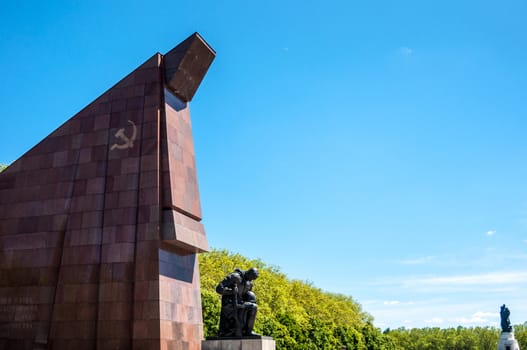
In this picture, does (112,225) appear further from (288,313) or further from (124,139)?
(288,313)

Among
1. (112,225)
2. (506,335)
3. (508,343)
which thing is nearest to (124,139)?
(112,225)

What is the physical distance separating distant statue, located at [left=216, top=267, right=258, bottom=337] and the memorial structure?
121 ft

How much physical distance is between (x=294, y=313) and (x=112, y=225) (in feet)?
93.4

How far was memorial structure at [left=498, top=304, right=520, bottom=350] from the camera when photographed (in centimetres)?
4383

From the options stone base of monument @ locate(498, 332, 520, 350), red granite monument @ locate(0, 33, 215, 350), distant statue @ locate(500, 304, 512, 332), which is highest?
red granite monument @ locate(0, 33, 215, 350)

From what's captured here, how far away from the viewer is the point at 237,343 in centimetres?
1393

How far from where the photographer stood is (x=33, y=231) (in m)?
14.8

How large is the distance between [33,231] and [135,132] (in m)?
3.90

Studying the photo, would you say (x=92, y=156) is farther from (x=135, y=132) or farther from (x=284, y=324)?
(x=284, y=324)

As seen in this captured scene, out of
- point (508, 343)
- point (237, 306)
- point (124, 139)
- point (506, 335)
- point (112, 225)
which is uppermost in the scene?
point (124, 139)

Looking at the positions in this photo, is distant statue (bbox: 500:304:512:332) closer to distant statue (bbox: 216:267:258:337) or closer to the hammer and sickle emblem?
distant statue (bbox: 216:267:258:337)

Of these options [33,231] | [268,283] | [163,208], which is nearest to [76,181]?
[33,231]

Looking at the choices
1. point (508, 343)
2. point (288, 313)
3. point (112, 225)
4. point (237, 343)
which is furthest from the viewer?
point (508, 343)

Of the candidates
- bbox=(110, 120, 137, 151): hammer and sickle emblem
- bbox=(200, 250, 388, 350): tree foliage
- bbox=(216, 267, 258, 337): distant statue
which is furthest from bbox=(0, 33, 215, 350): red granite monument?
bbox=(200, 250, 388, 350): tree foliage
